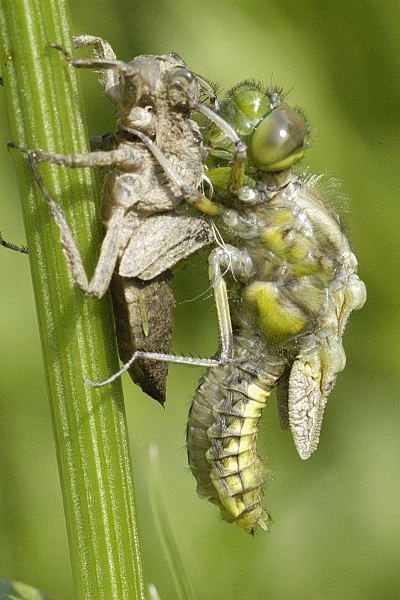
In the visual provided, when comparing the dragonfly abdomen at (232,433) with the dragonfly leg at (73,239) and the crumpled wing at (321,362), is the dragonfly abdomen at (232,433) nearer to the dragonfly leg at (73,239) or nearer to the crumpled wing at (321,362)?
the crumpled wing at (321,362)

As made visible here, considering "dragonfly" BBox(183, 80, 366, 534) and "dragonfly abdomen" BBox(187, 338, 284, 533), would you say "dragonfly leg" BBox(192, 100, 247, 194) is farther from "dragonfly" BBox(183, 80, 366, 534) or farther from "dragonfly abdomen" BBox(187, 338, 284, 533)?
"dragonfly abdomen" BBox(187, 338, 284, 533)

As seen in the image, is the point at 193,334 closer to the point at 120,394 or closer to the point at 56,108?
the point at 120,394

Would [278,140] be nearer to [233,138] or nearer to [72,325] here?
[233,138]

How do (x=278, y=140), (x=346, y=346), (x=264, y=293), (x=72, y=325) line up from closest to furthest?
(x=72, y=325) → (x=278, y=140) → (x=264, y=293) → (x=346, y=346)

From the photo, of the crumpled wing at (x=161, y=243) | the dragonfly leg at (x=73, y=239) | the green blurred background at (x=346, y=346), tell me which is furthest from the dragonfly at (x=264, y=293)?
the green blurred background at (x=346, y=346)

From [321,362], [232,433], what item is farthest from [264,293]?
[232,433]

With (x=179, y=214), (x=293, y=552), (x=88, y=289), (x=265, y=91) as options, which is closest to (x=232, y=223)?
(x=179, y=214)
